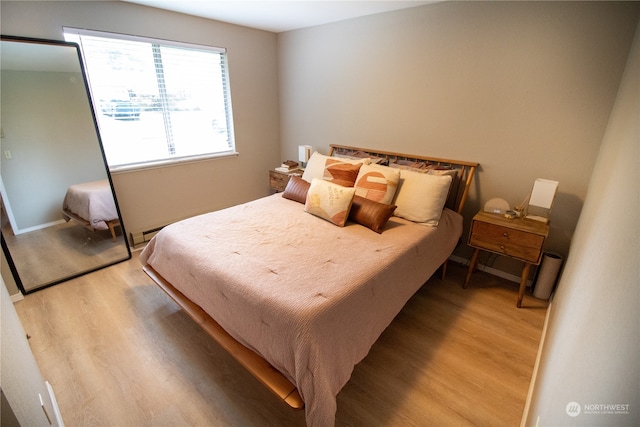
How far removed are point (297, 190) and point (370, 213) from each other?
0.85 m

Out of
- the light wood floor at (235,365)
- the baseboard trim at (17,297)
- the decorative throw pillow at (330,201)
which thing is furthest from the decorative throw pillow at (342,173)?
the baseboard trim at (17,297)

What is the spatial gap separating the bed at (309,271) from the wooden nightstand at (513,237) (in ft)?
0.76

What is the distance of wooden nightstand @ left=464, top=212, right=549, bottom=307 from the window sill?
2894 mm

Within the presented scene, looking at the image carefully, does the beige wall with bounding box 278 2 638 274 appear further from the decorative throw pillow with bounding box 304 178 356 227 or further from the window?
the window

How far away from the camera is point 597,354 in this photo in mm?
659

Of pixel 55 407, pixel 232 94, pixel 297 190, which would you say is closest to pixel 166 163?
pixel 232 94

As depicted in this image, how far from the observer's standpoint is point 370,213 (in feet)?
7.28

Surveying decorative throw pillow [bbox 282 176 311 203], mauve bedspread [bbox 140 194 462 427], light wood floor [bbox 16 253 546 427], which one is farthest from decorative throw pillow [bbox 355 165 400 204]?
light wood floor [bbox 16 253 546 427]

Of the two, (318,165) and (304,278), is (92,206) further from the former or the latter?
(304,278)

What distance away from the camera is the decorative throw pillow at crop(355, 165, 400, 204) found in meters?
2.40

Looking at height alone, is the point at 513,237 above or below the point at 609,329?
below

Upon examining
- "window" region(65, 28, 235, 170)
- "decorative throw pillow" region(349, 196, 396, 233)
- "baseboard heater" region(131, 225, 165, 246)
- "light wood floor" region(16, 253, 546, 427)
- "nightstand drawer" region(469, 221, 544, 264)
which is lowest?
"light wood floor" region(16, 253, 546, 427)

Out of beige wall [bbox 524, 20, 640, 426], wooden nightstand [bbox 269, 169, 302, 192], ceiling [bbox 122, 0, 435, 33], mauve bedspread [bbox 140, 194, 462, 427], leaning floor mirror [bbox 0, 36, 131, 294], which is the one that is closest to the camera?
beige wall [bbox 524, 20, 640, 426]

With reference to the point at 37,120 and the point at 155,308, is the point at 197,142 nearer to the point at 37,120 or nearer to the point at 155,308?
the point at 37,120
